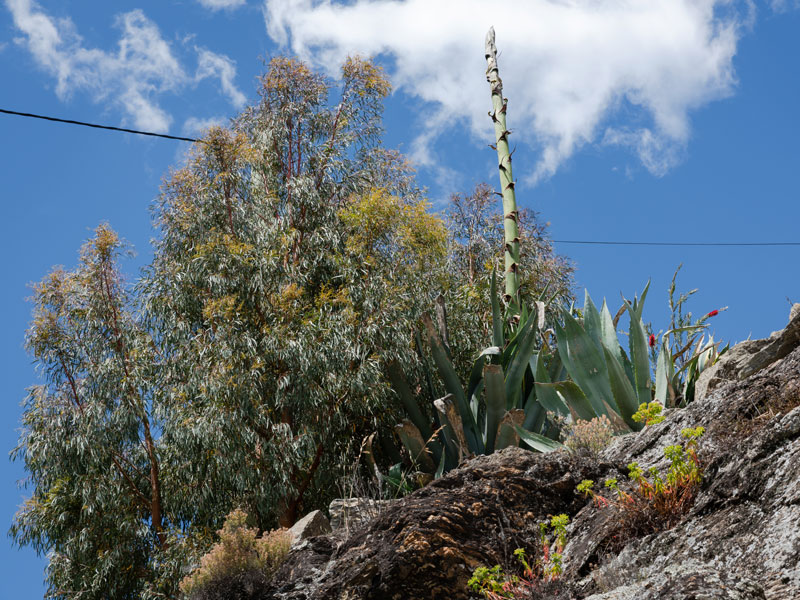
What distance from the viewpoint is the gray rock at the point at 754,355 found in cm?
621

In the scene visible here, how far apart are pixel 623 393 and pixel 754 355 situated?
1.44 m

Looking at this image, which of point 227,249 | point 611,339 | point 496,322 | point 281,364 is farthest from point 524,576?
point 227,249

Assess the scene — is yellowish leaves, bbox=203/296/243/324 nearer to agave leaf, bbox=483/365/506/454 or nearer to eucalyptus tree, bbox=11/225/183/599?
eucalyptus tree, bbox=11/225/183/599

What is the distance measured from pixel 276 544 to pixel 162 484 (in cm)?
691

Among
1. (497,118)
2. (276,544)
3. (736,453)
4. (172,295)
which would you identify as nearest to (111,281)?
(172,295)

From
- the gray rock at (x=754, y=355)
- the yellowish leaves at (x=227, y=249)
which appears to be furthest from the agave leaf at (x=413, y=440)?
the yellowish leaves at (x=227, y=249)

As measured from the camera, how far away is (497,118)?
9945 millimetres

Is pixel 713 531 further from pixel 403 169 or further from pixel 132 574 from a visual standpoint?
pixel 403 169

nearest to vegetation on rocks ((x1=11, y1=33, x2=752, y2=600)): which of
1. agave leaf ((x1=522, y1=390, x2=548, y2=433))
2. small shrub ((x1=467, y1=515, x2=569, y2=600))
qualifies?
agave leaf ((x1=522, y1=390, x2=548, y2=433))

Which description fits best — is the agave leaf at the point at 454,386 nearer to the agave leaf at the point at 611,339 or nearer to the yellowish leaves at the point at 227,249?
the agave leaf at the point at 611,339

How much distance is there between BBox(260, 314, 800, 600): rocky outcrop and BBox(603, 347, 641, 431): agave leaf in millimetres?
1161

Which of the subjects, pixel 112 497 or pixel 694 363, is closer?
pixel 694 363

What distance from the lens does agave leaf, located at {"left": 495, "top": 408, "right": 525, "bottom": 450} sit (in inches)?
322

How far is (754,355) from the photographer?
21.0ft
